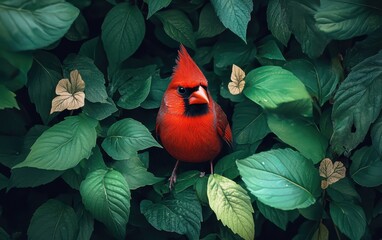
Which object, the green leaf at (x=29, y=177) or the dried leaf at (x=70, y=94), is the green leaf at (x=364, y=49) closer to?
the dried leaf at (x=70, y=94)

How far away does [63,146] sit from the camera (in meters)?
1.92

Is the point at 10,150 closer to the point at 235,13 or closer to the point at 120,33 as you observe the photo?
the point at 120,33

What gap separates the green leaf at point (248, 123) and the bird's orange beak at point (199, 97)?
23cm

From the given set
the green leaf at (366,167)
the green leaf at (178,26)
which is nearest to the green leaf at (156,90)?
the green leaf at (178,26)

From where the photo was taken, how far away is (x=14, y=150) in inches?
82.6

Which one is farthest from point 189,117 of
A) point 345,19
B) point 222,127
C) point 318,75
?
point 345,19

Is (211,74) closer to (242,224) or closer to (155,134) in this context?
(155,134)

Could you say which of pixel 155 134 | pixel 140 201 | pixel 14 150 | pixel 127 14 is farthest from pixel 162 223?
pixel 127 14

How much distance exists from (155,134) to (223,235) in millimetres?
424

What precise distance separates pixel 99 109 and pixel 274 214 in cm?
67

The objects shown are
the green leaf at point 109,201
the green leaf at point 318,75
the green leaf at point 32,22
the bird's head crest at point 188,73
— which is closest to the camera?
the green leaf at point 32,22

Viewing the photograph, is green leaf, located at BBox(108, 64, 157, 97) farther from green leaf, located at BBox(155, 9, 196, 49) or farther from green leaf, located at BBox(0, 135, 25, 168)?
green leaf, located at BBox(0, 135, 25, 168)

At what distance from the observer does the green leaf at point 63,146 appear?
6.15 feet

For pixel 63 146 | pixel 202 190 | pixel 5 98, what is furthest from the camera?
pixel 202 190
